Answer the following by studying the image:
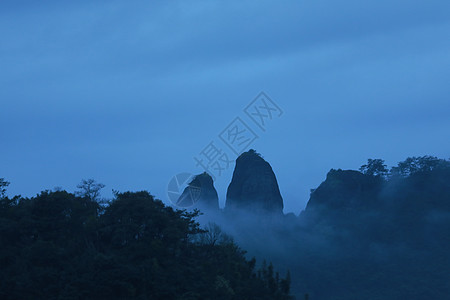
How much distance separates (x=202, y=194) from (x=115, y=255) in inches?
1343

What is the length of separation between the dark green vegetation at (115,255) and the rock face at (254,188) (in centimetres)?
2978

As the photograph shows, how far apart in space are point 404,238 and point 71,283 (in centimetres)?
3769

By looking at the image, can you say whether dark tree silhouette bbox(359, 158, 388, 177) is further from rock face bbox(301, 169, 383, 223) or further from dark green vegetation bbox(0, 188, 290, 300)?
dark green vegetation bbox(0, 188, 290, 300)

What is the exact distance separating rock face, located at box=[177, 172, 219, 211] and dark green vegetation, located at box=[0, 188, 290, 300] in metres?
25.6

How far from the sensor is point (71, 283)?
80.7 ft

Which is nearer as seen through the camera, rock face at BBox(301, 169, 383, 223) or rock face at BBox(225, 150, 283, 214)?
rock face at BBox(225, 150, 283, 214)

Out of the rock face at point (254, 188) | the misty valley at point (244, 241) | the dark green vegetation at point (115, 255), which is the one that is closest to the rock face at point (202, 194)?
the misty valley at point (244, 241)

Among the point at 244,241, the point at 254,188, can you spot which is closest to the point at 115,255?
the point at 244,241

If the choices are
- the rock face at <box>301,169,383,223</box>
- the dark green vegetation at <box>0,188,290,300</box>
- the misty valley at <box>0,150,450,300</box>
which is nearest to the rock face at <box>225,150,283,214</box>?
the misty valley at <box>0,150,450,300</box>

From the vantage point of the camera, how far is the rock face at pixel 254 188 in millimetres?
60188

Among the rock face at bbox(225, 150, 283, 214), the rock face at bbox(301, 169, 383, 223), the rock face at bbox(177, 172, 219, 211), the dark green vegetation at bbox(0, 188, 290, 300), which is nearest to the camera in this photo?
the dark green vegetation at bbox(0, 188, 290, 300)

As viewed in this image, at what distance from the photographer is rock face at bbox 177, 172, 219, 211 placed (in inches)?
2213

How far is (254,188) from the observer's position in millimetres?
60312

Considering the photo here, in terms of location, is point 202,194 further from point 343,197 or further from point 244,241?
point 343,197
